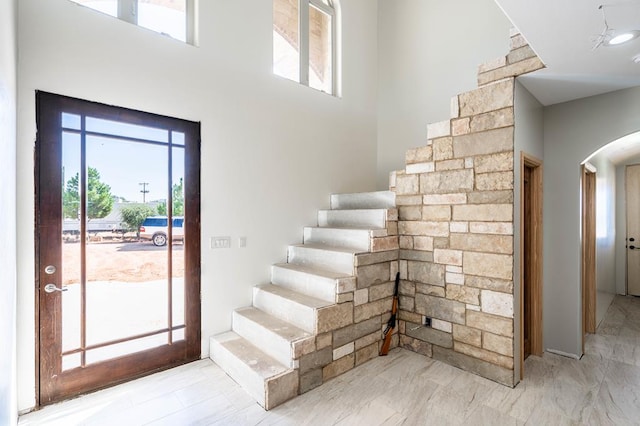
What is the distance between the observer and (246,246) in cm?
323

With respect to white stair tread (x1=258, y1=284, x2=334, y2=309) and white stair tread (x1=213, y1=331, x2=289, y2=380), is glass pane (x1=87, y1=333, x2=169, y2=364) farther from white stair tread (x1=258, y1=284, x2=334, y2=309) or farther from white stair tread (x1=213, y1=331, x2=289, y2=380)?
white stair tread (x1=258, y1=284, x2=334, y2=309)

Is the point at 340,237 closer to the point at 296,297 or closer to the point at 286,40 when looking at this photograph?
the point at 296,297

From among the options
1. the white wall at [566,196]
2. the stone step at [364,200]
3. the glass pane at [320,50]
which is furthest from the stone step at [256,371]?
the glass pane at [320,50]

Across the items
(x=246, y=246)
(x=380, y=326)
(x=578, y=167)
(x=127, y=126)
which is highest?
(x=127, y=126)

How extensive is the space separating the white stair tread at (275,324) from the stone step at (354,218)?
53.3 inches

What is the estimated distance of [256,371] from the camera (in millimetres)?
2328

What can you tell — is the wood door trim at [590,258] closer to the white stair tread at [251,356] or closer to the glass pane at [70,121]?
the white stair tread at [251,356]

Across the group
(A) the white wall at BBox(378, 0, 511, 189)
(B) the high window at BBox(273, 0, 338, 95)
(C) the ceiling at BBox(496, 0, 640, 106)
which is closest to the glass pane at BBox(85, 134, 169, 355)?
(B) the high window at BBox(273, 0, 338, 95)

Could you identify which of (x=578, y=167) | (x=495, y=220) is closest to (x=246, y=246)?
(x=495, y=220)

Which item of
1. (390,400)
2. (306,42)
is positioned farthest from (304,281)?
(306,42)

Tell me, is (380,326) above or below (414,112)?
below

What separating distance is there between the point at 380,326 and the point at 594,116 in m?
2.97

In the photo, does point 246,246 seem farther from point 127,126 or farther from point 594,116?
point 594,116

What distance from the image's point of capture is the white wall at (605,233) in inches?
162
